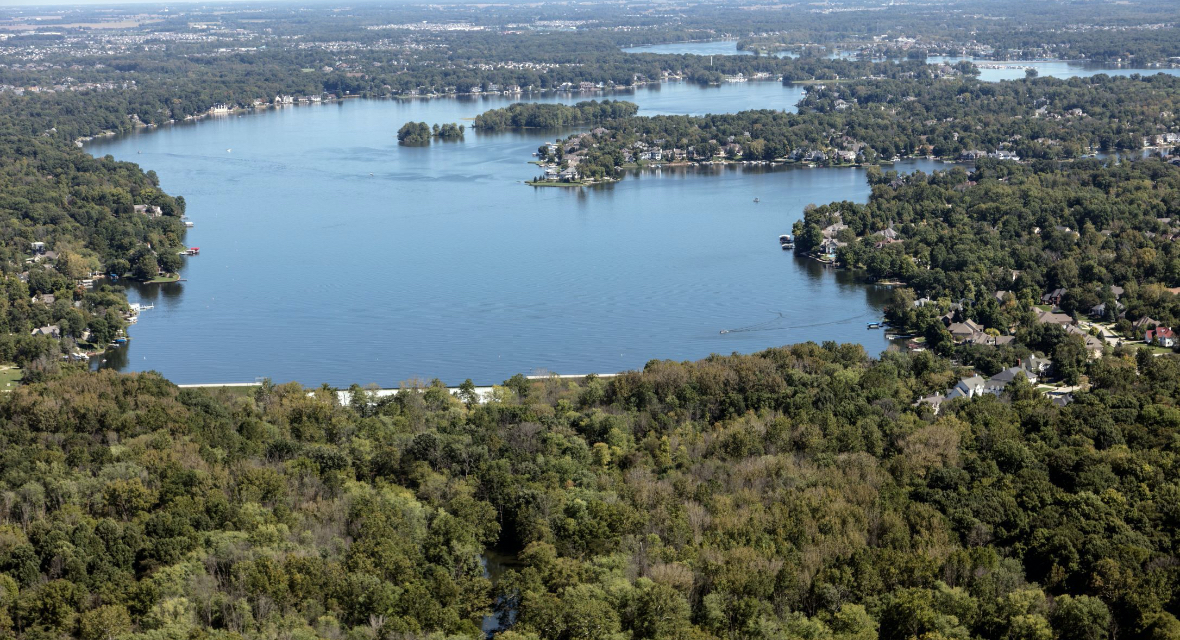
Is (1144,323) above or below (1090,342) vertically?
above

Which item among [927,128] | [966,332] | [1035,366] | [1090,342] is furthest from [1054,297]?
[927,128]

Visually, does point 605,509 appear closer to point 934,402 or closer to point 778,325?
point 934,402

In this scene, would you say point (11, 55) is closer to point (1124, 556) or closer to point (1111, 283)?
point (1111, 283)

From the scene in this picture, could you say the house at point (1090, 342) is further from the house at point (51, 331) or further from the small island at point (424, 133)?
the small island at point (424, 133)

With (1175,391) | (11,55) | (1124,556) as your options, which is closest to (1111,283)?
(1175,391)

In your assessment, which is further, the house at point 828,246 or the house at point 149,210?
the house at point 149,210

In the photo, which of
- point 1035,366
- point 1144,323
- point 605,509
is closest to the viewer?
point 605,509

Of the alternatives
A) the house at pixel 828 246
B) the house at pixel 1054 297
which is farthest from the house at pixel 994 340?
the house at pixel 828 246

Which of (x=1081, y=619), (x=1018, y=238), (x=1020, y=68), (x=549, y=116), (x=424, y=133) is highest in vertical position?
(x=1020, y=68)
